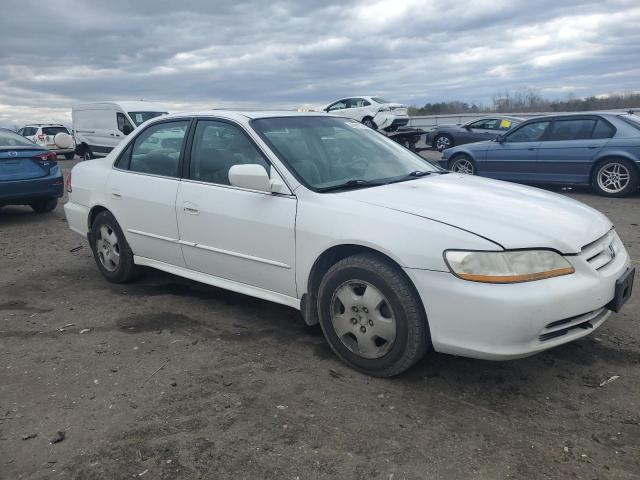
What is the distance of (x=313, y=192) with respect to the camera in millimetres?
3535

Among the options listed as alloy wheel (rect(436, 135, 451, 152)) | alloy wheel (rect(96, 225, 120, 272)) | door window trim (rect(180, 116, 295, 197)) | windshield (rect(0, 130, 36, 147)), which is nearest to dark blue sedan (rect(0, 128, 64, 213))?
windshield (rect(0, 130, 36, 147))

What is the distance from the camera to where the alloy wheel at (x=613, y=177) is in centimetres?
925

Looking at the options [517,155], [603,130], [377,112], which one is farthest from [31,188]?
[377,112]

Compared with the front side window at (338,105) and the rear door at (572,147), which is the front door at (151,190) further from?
the front side window at (338,105)

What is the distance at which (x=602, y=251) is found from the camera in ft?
10.7

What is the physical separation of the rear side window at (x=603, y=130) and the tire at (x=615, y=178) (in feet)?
1.44

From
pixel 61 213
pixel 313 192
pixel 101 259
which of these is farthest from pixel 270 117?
pixel 61 213

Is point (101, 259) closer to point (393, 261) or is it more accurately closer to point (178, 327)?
point (178, 327)

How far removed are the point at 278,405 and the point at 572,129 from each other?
874cm

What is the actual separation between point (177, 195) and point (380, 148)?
63.7 inches

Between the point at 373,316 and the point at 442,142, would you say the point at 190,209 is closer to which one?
the point at 373,316

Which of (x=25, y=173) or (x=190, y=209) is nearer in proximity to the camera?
(x=190, y=209)

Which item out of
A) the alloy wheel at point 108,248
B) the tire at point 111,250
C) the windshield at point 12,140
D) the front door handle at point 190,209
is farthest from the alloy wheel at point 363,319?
the windshield at point 12,140

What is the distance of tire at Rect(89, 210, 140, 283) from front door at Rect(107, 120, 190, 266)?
0.13m
